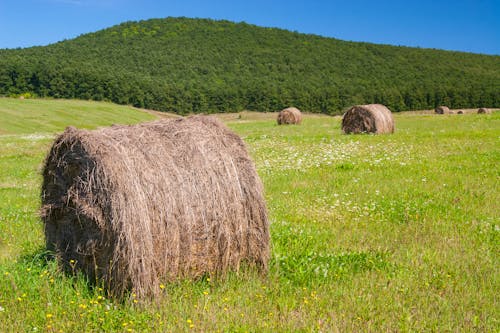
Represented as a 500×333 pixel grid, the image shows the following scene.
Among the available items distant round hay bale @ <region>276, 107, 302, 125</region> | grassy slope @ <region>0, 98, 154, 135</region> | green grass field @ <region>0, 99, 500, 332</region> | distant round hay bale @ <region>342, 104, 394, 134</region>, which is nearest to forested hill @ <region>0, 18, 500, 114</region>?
grassy slope @ <region>0, 98, 154, 135</region>

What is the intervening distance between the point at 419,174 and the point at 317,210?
174 inches

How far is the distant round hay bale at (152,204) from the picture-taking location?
5559 mm

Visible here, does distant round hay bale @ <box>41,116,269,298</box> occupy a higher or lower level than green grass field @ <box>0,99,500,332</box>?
higher

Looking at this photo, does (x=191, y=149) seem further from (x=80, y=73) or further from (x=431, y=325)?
(x=80, y=73)

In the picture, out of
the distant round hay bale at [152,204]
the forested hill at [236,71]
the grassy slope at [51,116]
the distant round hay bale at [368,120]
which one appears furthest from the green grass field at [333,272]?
the forested hill at [236,71]

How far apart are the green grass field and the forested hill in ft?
184

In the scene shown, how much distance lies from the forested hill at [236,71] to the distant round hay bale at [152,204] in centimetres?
5966

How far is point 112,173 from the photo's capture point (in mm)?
5590

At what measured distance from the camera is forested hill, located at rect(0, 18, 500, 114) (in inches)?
2611

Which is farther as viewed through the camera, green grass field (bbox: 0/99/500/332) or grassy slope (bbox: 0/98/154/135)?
grassy slope (bbox: 0/98/154/135)

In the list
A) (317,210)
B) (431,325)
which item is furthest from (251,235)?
(317,210)

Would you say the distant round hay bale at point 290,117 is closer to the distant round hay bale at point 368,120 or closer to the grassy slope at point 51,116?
the distant round hay bale at point 368,120

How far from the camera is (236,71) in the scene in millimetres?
93812

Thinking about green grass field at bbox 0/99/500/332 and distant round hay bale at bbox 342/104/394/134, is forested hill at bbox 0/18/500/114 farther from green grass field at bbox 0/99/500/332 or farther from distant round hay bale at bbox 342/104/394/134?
green grass field at bbox 0/99/500/332
